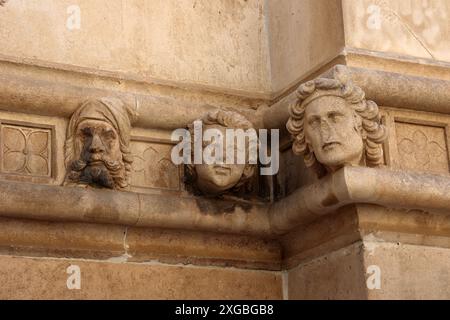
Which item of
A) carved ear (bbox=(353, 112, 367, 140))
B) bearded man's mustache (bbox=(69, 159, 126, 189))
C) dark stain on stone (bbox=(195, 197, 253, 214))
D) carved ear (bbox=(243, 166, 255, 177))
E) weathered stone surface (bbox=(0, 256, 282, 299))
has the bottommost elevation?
weathered stone surface (bbox=(0, 256, 282, 299))

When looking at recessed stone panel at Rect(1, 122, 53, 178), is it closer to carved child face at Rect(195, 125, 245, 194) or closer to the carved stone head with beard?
the carved stone head with beard

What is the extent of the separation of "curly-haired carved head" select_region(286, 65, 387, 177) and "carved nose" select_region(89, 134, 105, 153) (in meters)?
0.63

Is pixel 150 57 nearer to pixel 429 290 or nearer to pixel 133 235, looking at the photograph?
pixel 133 235

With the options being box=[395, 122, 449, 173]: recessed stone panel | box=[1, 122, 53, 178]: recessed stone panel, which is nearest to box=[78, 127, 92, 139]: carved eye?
box=[1, 122, 53, 178]: recessed stone panel

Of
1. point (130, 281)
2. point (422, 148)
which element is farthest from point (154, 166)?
point (422, 148)

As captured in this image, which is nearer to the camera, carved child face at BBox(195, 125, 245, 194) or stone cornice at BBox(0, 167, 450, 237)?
stone cornice at BBox(0, 167, 450, 237)

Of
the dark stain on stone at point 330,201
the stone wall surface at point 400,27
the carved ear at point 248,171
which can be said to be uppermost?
the stone wall surface at point 400,27

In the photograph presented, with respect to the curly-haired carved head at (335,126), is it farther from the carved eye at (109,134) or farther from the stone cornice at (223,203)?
the carved eye at (109,134)

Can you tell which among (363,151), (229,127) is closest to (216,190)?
(229,127)

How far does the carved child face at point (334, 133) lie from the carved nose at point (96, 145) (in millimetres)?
690

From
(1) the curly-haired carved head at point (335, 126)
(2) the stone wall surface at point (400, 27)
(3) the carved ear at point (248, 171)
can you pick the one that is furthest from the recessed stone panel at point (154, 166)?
(2) the stone wall surface at point (400, 27)

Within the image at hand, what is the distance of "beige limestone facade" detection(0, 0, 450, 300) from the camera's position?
4.40 meters

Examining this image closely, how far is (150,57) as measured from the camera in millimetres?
4859

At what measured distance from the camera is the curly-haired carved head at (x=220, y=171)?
4.62m
